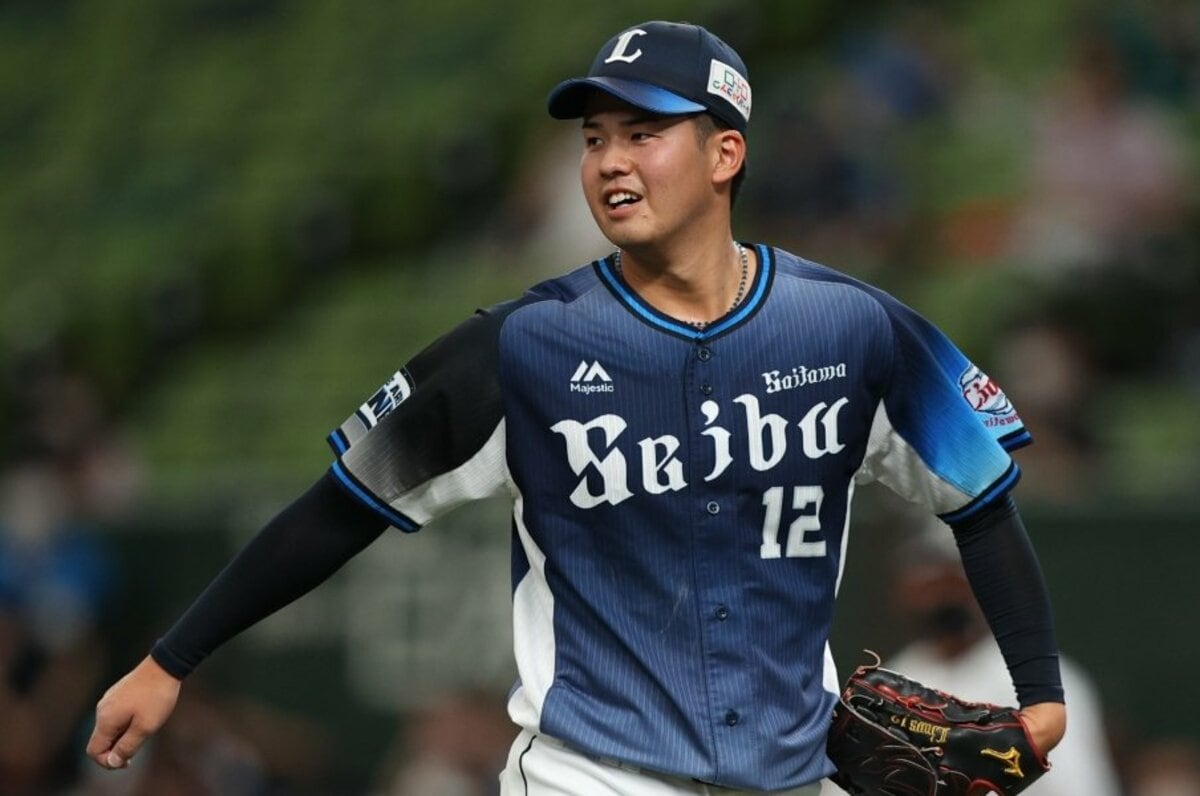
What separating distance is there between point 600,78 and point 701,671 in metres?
1.12

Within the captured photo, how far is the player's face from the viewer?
4.27 m

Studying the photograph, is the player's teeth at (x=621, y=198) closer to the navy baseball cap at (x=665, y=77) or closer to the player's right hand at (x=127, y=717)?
the navy baseball cap at (x=665, y=77)

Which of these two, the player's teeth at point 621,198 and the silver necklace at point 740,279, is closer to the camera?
the player's teeth at point 621,198

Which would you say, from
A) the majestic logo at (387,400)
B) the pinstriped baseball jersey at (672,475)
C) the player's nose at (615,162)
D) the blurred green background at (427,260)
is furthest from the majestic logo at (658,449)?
the blurred green background at (427,260)

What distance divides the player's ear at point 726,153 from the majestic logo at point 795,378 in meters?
0.39

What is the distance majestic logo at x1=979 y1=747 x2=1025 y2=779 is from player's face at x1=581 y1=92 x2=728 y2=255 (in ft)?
3.82

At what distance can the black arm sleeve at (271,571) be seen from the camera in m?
4.36

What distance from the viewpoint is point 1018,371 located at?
30.2ft

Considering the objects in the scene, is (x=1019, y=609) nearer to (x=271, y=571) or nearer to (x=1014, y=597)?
(x=1014, y=597)

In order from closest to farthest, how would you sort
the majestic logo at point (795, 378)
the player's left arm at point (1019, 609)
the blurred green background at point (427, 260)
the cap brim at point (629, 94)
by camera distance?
the cap brim at point (629, 94)
the majestic logo at point (795, 378)
the player's left arm at point (1019, 609)
the blurred green background at point (427, 260)

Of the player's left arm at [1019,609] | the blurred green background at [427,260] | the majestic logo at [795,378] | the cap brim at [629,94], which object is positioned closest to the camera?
the cap brim at [629,94]

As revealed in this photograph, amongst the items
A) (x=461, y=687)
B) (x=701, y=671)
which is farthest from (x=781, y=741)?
(x=461, y=687)

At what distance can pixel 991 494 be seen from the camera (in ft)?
14.7

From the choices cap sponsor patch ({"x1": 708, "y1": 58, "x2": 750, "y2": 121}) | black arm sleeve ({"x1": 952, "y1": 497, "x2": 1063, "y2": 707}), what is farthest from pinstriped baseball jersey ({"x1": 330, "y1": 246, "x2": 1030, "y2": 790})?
cap sponsor patch ({"x1": 708, "y1": 58, "x2": 750, "y2": 121})
